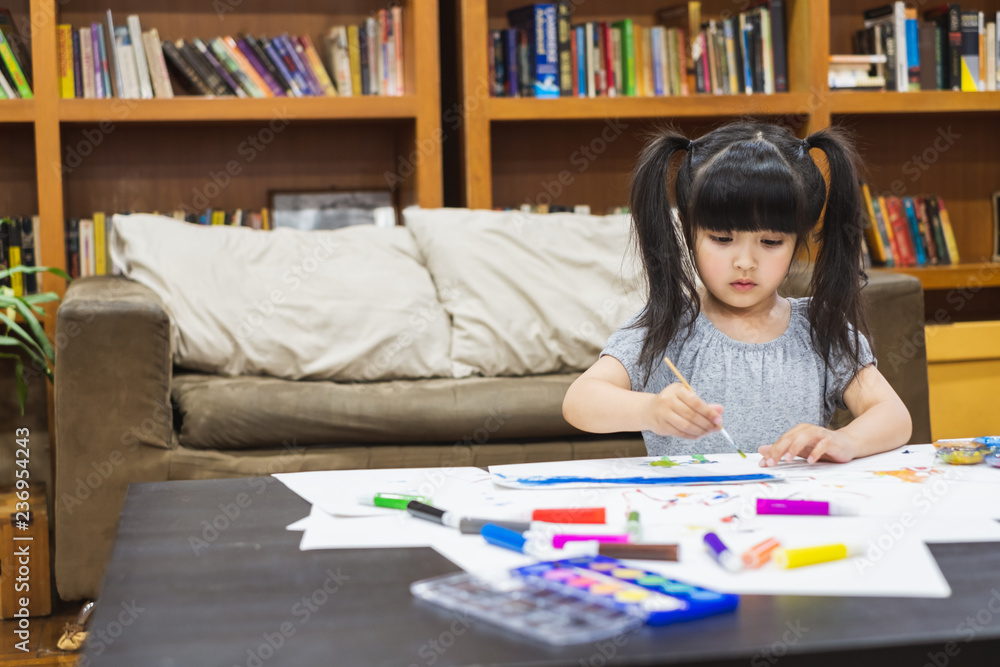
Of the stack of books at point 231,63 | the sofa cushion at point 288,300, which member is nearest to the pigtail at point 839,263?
the sofa cushion at point 288,300

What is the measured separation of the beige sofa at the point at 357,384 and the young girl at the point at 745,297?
780mm

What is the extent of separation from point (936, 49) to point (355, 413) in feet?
7.95

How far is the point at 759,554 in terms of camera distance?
0.64m

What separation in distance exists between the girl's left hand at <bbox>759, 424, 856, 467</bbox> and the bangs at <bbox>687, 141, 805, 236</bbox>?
0.33 metres

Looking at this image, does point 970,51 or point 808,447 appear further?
point 970,51

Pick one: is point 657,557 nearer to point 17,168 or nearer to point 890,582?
point 890,582

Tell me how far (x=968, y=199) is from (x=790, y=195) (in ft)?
9.25

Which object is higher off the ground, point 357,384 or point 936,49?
point 936,49

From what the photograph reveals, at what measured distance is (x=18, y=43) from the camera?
2875mm

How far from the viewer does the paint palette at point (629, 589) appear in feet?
1.77

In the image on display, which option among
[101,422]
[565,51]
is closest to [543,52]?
[565,51]

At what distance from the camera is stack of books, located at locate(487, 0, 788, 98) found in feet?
9.96

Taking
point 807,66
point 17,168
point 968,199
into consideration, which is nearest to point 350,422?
point 17,168
